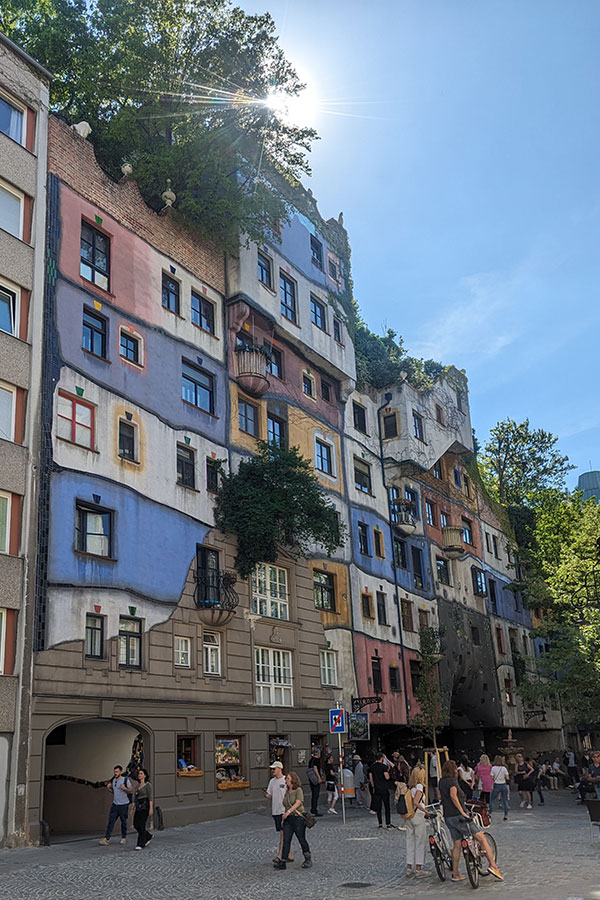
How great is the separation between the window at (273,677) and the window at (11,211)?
48.8 feet

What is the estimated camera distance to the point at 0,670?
19.6 m

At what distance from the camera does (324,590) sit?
33656 mm

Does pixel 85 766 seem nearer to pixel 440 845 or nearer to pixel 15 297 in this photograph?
pixel 15 297

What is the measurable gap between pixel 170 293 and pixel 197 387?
3.24 metres

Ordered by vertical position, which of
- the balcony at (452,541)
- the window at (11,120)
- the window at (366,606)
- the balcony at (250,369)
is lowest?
the window at (366,606)

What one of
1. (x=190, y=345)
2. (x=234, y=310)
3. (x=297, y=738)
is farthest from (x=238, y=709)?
(x=234, y=310)

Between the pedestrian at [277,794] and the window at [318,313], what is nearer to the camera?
the pedestrian at [277,794]

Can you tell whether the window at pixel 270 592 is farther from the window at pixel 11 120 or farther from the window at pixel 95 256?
the window at pixel 11 120

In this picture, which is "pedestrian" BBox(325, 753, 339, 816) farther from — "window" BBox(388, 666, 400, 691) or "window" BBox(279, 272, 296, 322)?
"window" BBox(279, 272, 296, 322)

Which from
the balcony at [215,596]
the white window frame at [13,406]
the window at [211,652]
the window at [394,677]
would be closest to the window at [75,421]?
the white window frame at [13,406]

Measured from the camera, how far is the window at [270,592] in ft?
95.3

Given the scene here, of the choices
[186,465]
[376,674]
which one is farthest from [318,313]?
[376,674]

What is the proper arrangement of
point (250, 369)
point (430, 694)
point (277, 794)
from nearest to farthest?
1. point (277, 794)
2. point (250, 369)
3. point (430, 694)

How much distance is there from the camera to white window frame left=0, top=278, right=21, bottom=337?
22.5 meters
